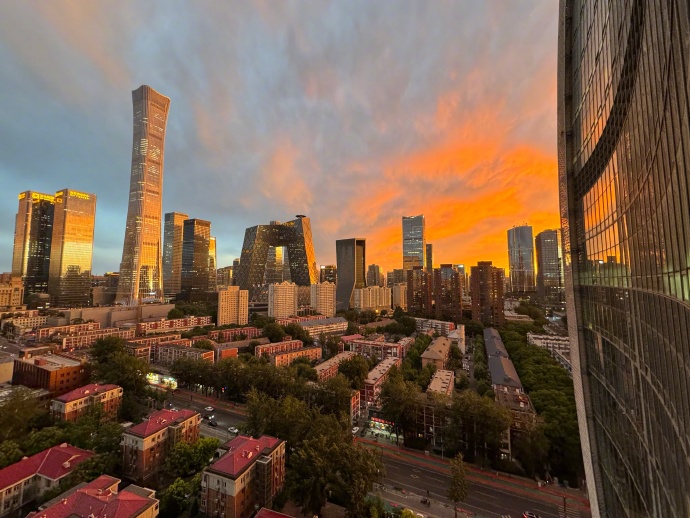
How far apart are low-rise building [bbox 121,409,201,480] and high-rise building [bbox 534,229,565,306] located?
4609 inches

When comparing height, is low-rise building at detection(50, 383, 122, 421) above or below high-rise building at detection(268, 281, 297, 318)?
below

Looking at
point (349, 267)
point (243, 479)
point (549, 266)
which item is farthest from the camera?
point (349, 267)

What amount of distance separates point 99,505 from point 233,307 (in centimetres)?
6955

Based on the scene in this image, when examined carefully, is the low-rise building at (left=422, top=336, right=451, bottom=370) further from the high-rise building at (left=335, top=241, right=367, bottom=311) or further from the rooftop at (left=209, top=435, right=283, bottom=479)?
the high-rise building at (left=335, top=241, right=367, bottom=311)

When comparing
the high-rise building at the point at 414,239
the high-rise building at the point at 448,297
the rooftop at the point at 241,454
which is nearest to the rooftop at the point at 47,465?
the rooftop at the point at 241,454

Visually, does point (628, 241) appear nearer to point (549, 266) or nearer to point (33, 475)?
point (33, 475)

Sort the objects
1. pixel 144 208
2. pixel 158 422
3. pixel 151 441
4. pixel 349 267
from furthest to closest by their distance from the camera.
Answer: pixel 349 267 → pixel 144 208 → pixel 158 422 → pixel 151 441

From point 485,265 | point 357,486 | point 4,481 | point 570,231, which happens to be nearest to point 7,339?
point 4,481

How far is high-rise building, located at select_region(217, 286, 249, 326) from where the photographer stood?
80.0 m

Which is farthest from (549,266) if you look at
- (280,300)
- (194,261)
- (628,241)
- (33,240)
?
(33,240)

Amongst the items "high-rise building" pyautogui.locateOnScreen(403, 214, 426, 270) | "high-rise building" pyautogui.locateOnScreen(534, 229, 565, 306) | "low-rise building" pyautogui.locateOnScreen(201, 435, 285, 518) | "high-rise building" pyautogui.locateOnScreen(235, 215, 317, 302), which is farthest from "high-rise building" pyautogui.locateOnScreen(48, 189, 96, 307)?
"high-rise building" pyautogui.locateOnScreen(534, 229, 565, 306)

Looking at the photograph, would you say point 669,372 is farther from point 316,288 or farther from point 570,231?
point 316,288

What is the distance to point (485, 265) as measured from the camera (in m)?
73.8

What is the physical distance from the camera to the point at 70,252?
103750 millimetres
